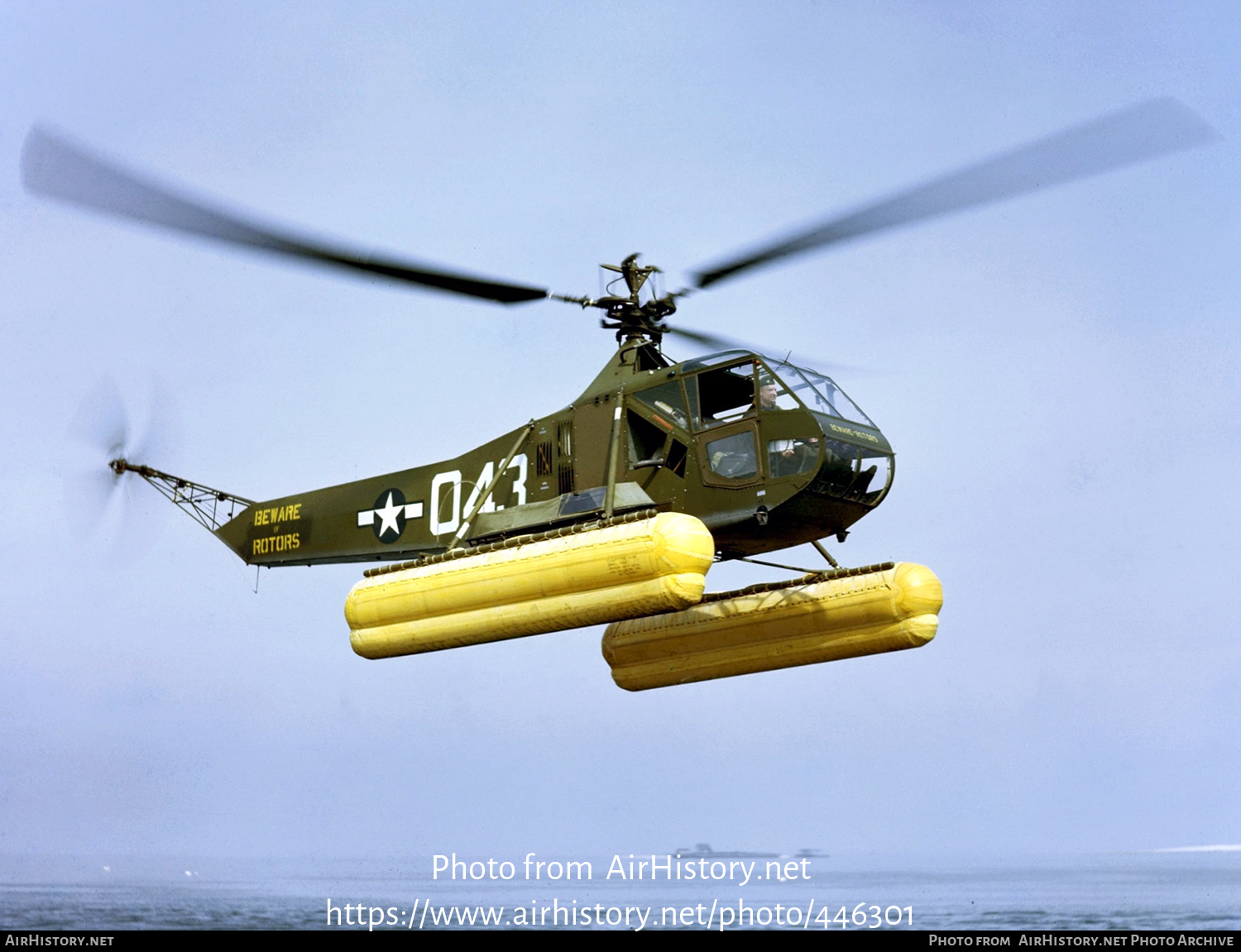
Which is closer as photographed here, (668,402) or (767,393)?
(767,393)

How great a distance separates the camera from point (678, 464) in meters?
14.6

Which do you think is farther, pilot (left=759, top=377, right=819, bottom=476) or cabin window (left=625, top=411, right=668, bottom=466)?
cabin window (left=625, top=411, right=668, bottom=466)

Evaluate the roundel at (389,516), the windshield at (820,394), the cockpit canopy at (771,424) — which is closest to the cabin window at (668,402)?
the cockpit canopy at (771,424)

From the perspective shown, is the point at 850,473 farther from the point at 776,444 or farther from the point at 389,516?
the point at 389,516

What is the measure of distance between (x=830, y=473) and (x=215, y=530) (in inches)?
400

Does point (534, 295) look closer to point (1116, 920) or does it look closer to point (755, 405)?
point (755, 405)

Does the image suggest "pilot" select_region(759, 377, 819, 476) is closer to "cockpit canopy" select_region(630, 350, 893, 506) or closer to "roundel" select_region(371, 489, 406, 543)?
"cockpit canopy" select_region(630, 350, 893, 506)

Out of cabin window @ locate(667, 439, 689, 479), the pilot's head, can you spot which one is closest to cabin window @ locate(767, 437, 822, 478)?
the pilot's head

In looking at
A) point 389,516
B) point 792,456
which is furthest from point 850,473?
point 389,516

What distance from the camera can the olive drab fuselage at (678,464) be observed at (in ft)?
45.3

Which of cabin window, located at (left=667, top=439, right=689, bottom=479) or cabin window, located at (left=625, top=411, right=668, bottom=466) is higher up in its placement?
cabin window, located at (left=625, top=411, right=668, bottom=466)

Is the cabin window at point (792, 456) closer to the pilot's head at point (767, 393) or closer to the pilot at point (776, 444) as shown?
the pilot at point (776, 444)

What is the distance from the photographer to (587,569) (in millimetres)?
13273

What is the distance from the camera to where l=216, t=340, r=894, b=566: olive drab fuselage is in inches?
543
